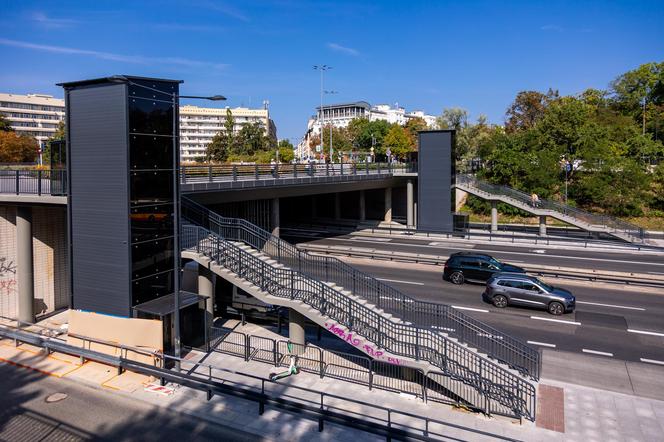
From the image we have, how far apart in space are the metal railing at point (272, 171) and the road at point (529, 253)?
6174mm

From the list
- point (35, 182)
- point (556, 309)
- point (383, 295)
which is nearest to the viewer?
point (383, 295)

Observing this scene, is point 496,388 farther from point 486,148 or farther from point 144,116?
point 486,148

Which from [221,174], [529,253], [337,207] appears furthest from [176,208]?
[337,207]

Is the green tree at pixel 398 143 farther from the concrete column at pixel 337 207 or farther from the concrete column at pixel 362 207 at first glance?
the concrete column at pixel 362 207

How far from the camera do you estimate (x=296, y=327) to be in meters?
16.6

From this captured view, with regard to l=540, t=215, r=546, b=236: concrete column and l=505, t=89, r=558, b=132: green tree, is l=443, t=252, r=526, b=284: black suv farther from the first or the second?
l=505, t=89, r=558, b=132: green tree

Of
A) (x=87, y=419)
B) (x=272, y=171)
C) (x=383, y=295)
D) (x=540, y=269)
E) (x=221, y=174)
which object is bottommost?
(x=87, y=419)

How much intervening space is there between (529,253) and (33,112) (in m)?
142

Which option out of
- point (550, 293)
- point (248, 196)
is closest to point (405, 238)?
point (248, 196)

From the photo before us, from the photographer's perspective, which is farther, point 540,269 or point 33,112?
point 33,112

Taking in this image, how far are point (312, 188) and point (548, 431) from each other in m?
28.0

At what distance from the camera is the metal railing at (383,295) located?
1495 cm

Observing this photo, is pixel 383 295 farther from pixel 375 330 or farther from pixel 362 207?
pixel 362 207

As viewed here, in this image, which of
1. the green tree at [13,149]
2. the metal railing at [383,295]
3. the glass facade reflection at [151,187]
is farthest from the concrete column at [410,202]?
the green tree at [13,149]
